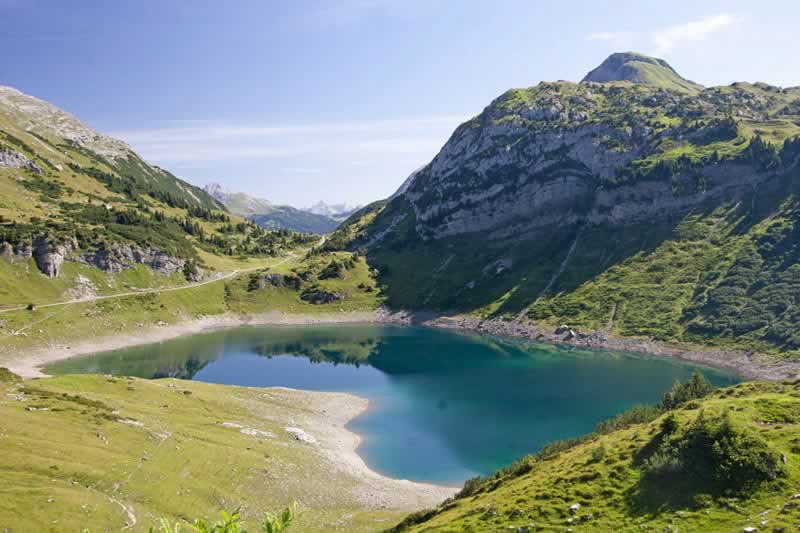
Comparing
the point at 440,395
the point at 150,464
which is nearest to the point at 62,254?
the point at 440,395

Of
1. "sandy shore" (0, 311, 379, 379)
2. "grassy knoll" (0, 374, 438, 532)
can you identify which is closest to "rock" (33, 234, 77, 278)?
"sandy shore" (0, 311, 379, 379)

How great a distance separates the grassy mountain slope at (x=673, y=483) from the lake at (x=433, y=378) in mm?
35554

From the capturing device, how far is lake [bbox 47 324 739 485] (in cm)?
7706

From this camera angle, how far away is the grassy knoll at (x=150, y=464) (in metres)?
38.6

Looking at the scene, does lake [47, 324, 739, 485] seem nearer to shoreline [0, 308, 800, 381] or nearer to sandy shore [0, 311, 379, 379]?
sandy shore [0, 311, 379, 379]

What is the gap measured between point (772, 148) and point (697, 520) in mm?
222215

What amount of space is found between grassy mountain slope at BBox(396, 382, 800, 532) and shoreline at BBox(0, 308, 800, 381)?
97.6 m

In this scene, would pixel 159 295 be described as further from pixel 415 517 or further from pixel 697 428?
pixel 697 428

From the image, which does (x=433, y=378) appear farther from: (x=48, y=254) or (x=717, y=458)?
(x=48, y=254)

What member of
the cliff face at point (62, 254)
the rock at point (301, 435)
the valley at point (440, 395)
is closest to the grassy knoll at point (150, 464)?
the valley at point (440, 395)

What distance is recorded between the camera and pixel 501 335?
174250 mm

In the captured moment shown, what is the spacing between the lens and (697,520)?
23.0 meters

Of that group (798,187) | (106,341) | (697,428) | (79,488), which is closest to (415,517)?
(697,428)

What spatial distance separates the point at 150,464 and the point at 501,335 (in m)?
139
